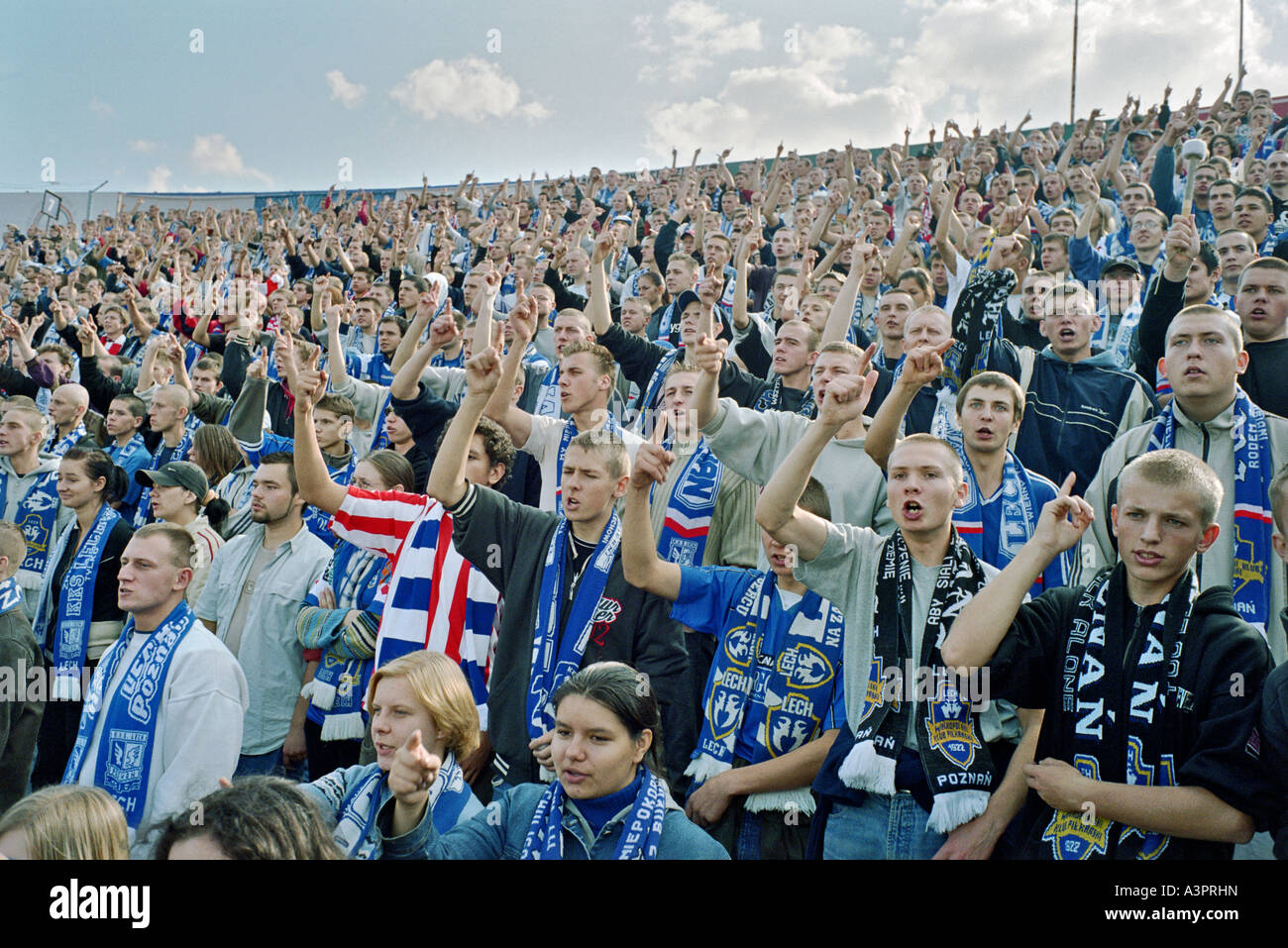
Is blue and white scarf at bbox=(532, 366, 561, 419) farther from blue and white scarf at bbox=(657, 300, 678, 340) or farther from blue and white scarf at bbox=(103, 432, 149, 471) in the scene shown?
blue and white scarf at bbox=(103, 432, 149, 471)

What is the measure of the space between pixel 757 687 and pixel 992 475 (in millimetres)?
1375

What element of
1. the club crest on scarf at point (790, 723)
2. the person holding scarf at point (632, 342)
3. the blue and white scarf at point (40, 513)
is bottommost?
the club crest on scarf at point (790, 723)

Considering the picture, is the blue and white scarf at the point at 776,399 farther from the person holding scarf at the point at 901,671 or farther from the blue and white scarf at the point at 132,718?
the blue and white scarf at the point at 132,718

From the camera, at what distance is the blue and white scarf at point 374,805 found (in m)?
2.83

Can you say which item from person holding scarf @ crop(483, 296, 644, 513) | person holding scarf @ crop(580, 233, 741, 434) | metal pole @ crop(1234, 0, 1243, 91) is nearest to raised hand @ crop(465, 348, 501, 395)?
person holding scarf @ crop(483, 296, 644, 513)

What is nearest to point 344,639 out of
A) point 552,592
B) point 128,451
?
point 552,592

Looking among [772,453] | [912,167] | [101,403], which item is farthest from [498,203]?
[772,453]

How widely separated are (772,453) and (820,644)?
1.12m

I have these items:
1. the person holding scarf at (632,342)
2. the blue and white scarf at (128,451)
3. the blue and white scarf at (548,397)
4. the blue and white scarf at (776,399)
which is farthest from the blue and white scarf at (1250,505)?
the blue and white scarf at (128,451)

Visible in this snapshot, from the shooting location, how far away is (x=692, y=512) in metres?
4.73

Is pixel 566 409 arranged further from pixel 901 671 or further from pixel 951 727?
pixel 951 727

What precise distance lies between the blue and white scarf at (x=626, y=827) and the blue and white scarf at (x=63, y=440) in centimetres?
655

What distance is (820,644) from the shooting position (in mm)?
3498
